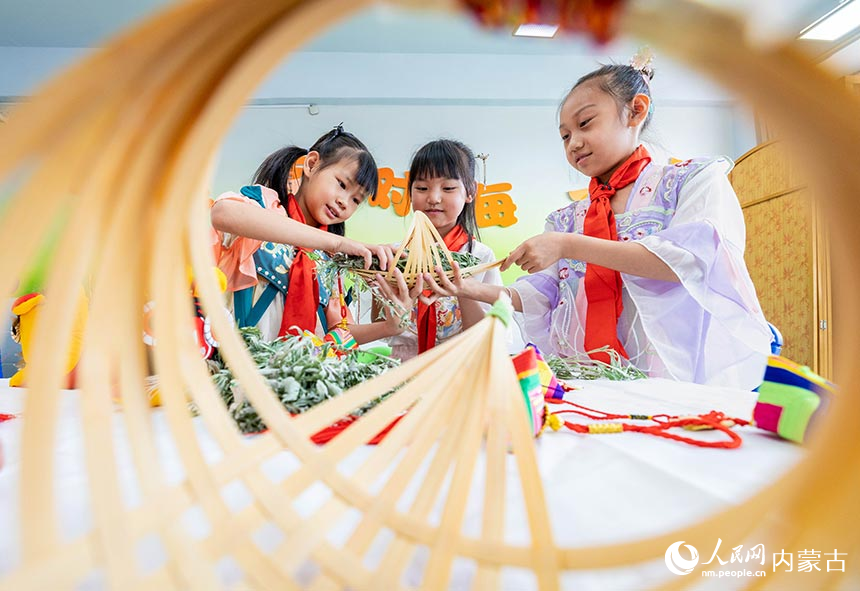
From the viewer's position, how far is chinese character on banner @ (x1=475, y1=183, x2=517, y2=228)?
2.74 m

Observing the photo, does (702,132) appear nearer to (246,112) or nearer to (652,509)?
(246,112)

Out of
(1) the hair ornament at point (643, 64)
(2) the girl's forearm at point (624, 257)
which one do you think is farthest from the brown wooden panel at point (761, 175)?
(2) the girl's forearm at point (624, 257)

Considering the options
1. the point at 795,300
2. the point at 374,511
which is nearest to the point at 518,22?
the point at 374,511

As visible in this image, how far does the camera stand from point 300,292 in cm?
129

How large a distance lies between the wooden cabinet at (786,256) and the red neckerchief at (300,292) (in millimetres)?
1780

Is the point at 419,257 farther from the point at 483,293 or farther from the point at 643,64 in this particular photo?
the point at 643,64

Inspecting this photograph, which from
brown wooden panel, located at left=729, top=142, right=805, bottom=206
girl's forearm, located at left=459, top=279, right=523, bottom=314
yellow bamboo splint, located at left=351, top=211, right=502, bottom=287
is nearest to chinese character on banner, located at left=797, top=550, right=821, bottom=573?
yellow bamboo splint, located at left=351, top=211, right=502, bottom=287

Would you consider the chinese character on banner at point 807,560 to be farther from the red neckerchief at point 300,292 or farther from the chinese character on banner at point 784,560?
the red neckerchief at point 300,292

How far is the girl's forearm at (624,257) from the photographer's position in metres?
0.99

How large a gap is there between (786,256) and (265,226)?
2.27 meters

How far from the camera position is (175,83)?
0.16 metres

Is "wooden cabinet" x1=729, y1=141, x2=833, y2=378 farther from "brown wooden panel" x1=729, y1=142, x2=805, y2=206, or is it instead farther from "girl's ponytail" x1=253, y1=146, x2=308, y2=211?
"girl's ponytail" x1=253, y1=146, x2=308, y2=211

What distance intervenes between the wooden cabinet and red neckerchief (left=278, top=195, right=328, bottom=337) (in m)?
1.78

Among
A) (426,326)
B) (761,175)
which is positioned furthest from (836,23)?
(426,326)
